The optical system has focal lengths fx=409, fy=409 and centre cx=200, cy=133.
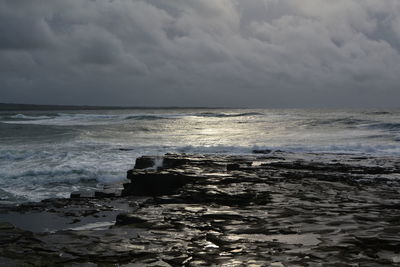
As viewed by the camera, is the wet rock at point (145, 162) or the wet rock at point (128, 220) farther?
the wet rock at point (145, 162)

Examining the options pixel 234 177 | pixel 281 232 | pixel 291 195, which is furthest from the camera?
pixel 234 177

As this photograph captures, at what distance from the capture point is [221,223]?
6.36 meters

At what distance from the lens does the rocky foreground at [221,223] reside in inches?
189

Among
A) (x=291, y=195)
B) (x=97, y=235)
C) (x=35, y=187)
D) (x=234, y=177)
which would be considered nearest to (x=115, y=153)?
(x=35, y=187)

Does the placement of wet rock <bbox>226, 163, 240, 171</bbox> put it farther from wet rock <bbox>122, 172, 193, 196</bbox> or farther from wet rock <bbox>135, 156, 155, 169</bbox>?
wet rock <bbox>135, 156, 155, 169</bbox>

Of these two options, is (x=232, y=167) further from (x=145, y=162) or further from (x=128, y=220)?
(x=128, y=220)

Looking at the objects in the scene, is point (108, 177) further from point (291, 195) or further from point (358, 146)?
point (358, 146)

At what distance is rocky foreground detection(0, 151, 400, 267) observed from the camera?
4809mm

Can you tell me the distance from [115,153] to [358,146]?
13.9 m

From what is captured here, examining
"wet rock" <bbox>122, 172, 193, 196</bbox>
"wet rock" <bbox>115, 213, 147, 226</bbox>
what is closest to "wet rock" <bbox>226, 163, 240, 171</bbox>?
"wet rock" <bbox>122, 172, 193, 196</bbox>

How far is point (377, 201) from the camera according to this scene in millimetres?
8039

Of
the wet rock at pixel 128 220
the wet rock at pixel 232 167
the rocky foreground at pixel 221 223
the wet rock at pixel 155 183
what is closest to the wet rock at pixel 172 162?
the wet rock at pixel 232 167

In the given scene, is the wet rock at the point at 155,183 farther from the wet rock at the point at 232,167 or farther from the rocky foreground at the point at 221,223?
the wet rock at the point at 232,167

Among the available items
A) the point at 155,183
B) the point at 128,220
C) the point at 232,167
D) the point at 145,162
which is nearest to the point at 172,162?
the point at 145,162
